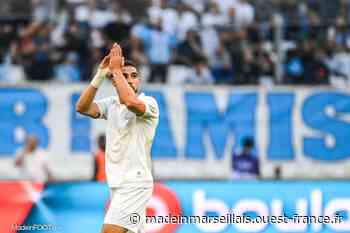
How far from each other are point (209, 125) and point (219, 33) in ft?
5.50

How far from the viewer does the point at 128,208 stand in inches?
373

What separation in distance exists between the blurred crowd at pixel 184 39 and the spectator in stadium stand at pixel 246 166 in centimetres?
283

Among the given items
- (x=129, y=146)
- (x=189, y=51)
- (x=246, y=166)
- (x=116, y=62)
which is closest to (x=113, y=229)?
(x=129, y=146)

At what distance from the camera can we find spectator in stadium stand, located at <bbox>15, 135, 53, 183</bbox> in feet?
58.5

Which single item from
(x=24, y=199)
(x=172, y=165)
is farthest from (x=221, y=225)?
(x=172, y=165)

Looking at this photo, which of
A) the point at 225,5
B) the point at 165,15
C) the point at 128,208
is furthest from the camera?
the point at 225,5

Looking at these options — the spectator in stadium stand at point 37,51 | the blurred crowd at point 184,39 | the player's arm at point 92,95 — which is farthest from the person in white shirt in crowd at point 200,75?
the player's arm at point 92,95

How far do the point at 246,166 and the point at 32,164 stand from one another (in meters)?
3.60

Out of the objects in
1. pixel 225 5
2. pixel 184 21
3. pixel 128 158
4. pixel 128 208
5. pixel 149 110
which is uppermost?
pixel 225 5

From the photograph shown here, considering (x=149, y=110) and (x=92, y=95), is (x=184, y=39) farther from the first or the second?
(x=149, y=110)

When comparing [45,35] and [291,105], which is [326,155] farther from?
[45,35]

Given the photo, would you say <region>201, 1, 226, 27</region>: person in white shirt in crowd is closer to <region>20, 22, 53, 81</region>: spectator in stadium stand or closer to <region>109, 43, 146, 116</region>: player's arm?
<region>20, 22, 53, 81</region>: spectator in stadium stand

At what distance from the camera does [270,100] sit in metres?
19.9

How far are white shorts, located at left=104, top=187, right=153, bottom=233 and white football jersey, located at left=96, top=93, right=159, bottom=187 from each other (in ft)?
0.23
